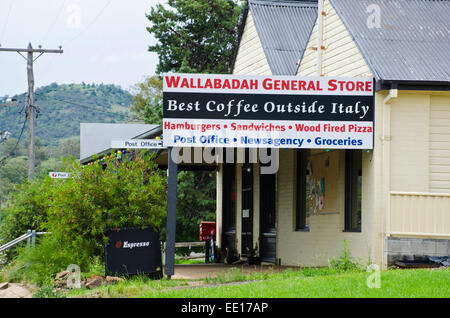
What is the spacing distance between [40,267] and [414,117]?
7819 millimetres

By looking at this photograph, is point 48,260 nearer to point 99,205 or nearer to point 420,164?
point 99,205

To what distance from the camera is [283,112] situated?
44.4 ft

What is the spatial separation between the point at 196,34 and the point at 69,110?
4970cm

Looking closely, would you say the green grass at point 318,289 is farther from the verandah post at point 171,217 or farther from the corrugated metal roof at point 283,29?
the corrugated metal roof at point 283,29

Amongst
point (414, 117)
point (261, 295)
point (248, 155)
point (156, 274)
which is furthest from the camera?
point (248, 155)

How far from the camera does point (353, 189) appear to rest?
15.2 m

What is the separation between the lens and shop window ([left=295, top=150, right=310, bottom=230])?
17.8 meters

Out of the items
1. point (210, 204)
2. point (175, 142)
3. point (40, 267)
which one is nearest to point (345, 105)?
point (175, 142)

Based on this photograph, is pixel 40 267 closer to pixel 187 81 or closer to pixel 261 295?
pixel 187 81

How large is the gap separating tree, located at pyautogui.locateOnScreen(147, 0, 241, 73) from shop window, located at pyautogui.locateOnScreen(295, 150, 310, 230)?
17.3 metres

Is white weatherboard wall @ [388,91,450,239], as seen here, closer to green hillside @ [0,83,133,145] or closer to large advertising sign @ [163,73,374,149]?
large advertising sign @ [163,73,374,149]

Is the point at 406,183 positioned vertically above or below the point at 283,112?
below

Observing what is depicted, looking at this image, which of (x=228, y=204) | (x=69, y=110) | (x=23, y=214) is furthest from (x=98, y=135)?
(x=69, y=110)

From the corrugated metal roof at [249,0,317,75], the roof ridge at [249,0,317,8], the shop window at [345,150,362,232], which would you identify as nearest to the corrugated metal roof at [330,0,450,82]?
the shop window at [345,150,362,232]
